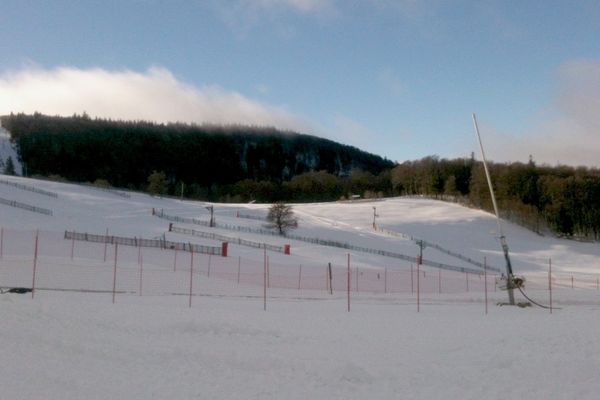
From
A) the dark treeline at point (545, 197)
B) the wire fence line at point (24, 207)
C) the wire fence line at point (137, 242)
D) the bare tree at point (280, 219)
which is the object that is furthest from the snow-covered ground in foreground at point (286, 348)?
the dark treeline at point (545, 197)

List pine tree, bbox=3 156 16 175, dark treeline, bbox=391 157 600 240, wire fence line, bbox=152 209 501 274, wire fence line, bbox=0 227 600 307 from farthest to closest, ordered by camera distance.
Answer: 1. pine tree, bbox=3 156 16 175
2. dark treeline, bbox=391 157 600 240
3. wire fence line, bbox=152 209 501 274
4. wire fence line, bbox=0 227 600 307

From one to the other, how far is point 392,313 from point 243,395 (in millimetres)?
13492

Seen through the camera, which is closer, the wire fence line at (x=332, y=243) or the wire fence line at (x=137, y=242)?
the wire fence line at (x=137, y=242)

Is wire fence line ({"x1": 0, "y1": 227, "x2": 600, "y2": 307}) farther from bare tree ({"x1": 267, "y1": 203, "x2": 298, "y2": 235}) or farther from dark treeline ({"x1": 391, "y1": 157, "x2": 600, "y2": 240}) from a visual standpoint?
dark treeline ({"x1": 391, "y1": 157, "x2": 600, "y2": 240})

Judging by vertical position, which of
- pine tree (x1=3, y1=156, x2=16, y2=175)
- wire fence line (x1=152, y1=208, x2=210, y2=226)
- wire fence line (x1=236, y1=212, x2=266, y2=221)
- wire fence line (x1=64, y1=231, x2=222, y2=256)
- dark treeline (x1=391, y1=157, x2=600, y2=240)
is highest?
pine tree (x1=3, y1=156, x2=16, y2=175)

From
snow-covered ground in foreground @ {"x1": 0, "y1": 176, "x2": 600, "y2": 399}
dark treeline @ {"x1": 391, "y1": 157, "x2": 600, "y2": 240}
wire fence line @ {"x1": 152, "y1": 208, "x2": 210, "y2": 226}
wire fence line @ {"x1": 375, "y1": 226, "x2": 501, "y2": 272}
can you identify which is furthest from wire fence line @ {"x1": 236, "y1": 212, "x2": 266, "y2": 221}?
snow-covered ground in foreground @ {"x1": 0, "y1": 176, "x2": 600, "y2": 399}

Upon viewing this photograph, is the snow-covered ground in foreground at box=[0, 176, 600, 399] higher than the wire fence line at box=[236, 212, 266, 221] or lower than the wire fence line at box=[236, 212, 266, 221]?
lower

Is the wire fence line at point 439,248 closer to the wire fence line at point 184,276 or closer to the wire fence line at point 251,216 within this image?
the wire fence line at point 184,276

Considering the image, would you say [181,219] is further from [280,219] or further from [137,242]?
[137,242]

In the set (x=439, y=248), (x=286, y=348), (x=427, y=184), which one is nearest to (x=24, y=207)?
Result: (x=439, y=248)

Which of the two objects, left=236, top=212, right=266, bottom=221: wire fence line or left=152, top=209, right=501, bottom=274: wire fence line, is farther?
left=236, top=212, right=266, bottom=221: wire fence line

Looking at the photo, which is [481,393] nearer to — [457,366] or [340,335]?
[457,366]

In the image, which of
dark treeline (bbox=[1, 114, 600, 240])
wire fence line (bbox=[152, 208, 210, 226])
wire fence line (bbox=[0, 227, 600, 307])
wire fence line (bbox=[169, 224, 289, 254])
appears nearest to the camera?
wire fence line (bbox=[0, 227, 600, 307])

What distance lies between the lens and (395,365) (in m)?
13.2
